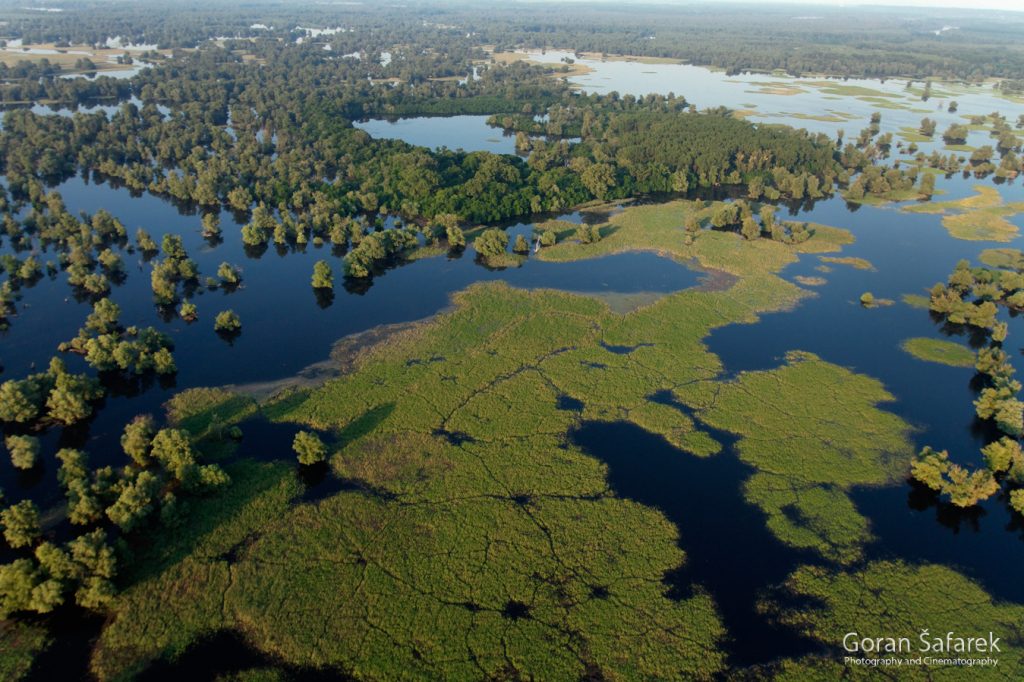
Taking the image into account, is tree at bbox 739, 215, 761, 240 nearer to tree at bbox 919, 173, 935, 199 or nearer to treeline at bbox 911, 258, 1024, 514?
treeline at bbox 911, 258, 1024, 514

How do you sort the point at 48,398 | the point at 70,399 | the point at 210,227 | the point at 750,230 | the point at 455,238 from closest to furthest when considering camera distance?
1. the point at 70,399
2. the point at 48,398
3. the point at 455,238
4. the point at 210,227
5. the point at 750,230

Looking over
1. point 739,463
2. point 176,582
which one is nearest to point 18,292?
point 176,582

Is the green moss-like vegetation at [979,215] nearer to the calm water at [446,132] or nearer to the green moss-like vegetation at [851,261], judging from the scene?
the green moss-like vegetation at [851,261]

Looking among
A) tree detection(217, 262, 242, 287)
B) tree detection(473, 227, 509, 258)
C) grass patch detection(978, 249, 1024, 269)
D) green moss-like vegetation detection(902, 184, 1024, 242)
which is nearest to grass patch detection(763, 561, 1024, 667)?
tree detection(473, 227, 509, 258)

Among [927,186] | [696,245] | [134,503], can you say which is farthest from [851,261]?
[134,503]

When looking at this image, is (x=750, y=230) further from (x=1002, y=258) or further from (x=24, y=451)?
(x=24, y=451)

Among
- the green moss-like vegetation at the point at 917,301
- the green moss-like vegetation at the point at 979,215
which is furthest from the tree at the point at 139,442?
the green moss-like vegetation at the point at 979,215
